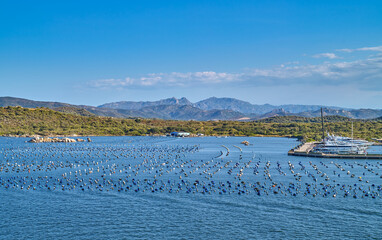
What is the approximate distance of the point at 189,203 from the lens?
4922 cm

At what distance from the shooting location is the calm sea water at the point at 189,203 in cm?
3862

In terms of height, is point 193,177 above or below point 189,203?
above

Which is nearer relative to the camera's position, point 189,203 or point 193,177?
point 189,203

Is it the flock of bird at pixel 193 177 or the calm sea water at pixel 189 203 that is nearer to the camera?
the calm sea water at pixel 189 203

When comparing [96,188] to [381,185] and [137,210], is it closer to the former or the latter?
[137,210]

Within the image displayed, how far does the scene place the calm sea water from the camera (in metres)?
38.6

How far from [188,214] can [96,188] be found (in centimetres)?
2065

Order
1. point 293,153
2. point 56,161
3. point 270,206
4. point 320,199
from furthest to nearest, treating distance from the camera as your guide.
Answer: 1. point 293,153
2. point 56,161
3. point 320,199
4. point 270,206

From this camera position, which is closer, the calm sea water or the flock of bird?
the calm sea water

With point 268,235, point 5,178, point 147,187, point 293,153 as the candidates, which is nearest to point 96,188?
point 147,187

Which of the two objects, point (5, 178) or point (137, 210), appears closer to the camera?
point (137, 210)

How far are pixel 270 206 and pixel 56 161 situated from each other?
63.9 meters

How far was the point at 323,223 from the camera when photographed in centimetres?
4103

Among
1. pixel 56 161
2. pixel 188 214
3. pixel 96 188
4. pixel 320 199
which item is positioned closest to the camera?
pixel 188 214
